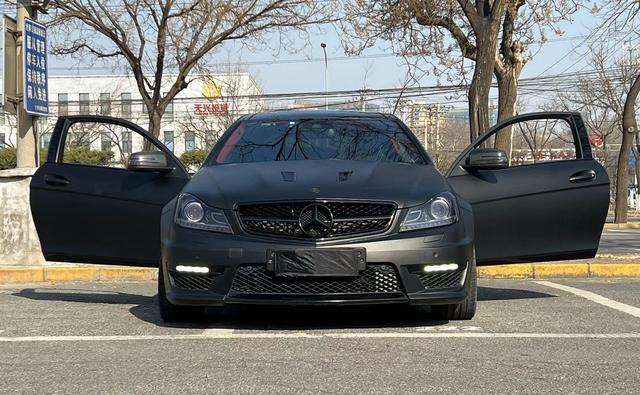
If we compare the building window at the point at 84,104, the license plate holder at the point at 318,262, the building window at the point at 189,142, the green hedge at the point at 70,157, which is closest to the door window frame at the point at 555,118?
the license plate holder at the point at 318,262

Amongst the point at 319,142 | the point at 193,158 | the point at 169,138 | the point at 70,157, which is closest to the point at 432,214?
the point at 319,142

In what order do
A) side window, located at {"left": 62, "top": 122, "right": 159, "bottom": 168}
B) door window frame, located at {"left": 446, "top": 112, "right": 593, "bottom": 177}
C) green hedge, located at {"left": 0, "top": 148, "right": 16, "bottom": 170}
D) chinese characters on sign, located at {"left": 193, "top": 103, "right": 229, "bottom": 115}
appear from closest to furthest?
door window frame, located at {"left": 446, "top": 112, "right": 593, "bottom": 177} → green hedge, located at {"left": 0, "top": 148, "right": 16, "bottom": 170} → side window, located at {"left": 62, "top": 122, "right": 159, "bottom": 168} → chinese characters on sign, located at {"left": 193, "top": 103, "right": 229, "bottom": 115}

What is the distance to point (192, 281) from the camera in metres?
4.98

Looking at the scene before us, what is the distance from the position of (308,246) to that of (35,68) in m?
6.85

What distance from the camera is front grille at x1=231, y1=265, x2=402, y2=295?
483 cm

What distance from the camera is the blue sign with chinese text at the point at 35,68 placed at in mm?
10043

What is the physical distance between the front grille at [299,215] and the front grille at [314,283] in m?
0.24

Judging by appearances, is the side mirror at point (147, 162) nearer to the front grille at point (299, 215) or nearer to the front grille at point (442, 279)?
the front grille at point (299, 215)

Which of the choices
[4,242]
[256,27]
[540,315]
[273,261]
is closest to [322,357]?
[273,261]

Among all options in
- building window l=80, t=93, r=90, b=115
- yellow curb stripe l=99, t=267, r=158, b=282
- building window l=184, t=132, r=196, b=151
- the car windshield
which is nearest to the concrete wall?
yellow curb stripe l=99, t=267, r=158, b=282

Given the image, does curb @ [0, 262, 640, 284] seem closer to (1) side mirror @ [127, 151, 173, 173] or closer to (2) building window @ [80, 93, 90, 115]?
(1) side mirror @ [127, 151, 173, 173]

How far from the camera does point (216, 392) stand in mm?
→ 3674

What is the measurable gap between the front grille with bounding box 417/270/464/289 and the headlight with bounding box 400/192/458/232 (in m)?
0.30

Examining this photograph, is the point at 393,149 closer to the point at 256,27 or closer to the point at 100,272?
the point at 100,272
